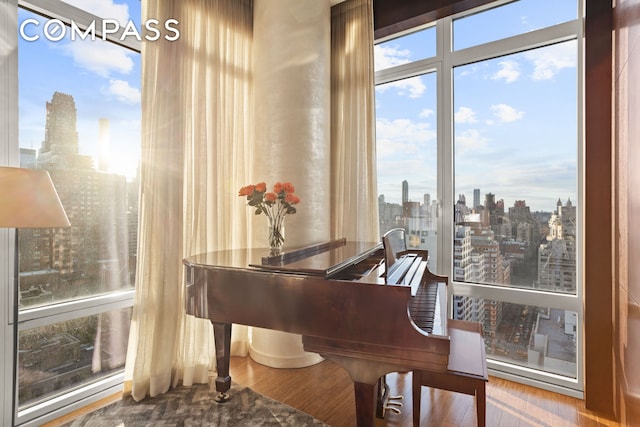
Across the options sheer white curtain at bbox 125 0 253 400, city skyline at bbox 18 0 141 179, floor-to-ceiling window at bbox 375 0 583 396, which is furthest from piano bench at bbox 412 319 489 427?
city skyline at bbox 18 0 141 179

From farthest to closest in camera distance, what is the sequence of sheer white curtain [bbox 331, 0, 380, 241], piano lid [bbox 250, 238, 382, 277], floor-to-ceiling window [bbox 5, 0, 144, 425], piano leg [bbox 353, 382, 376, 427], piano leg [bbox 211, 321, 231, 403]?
sheer white curtain [bbox 331, 0, 380, 241] → piano leg [bbox 211, 321, 231, 403] → floor-to-ceiling window [bbox 5, 0, 144, 425] → piano lid [bbox 250, 238, 382, 277] → piano leg [bbox 353, 382, 376, 427]

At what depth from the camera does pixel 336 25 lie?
3.34m

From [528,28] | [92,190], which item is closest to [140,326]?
[92,190]

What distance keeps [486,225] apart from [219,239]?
221 centimetres

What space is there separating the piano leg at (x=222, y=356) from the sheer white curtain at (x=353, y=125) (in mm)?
1384

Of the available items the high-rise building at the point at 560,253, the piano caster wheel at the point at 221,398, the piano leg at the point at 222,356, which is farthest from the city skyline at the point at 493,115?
the piano caster wheel at the point at 221,398

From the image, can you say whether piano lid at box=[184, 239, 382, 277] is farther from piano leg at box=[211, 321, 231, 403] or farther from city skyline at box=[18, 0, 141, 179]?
city skyline at box=[18, 0, 141, 179]

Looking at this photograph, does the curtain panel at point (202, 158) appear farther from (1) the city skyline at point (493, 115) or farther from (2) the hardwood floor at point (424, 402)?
(2) the hardwood floor at point (424, 402)

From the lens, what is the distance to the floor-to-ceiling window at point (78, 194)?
2.13m

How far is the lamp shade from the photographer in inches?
55.1

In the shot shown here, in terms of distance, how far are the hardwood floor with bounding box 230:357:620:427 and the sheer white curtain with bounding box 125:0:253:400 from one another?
1.76ft

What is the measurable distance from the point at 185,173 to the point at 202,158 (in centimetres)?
18

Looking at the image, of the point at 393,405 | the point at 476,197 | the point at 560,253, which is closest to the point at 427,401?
the point at 393,405

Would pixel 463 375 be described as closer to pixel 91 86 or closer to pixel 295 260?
pixel 295 260
